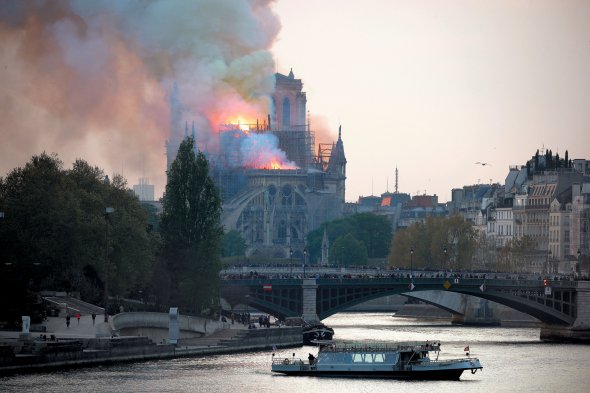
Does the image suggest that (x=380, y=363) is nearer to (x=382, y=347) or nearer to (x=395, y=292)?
(x=382, y=347)

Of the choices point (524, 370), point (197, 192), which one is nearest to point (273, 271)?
point (197, 192)

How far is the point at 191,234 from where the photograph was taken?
136750 millimetres

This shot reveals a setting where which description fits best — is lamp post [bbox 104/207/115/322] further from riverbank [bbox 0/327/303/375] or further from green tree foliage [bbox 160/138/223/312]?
green tree foliage [bbox 160/138/223/312]

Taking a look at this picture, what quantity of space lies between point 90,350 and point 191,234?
1127 inches

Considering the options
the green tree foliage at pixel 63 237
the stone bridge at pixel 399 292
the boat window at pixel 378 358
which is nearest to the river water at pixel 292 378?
the boat window at pixel 378 358

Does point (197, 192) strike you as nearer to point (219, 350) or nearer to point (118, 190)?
point (118, 190)

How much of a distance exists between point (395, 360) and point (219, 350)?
15859 millimetres

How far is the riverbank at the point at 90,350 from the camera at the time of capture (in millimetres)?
103188

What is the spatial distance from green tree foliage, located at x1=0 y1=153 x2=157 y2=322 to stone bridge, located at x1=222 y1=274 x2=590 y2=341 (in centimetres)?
1354

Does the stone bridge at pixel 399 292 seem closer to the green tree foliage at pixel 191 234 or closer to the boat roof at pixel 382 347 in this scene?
the green tree foliage at pixel 191 234

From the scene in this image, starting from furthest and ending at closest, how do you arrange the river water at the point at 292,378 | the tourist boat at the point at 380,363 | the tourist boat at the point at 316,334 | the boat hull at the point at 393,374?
1. the tourist boat at the point at 316,334
2. the tourist boat at the point at 380,363
3. the boat hull at the point at 393,374
4. the river water at the point at 292,378

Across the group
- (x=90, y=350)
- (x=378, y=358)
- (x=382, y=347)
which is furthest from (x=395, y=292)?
(x=90, y=350)

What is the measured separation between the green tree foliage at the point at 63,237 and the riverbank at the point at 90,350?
6851 millimetres

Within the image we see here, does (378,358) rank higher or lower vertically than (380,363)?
higher
